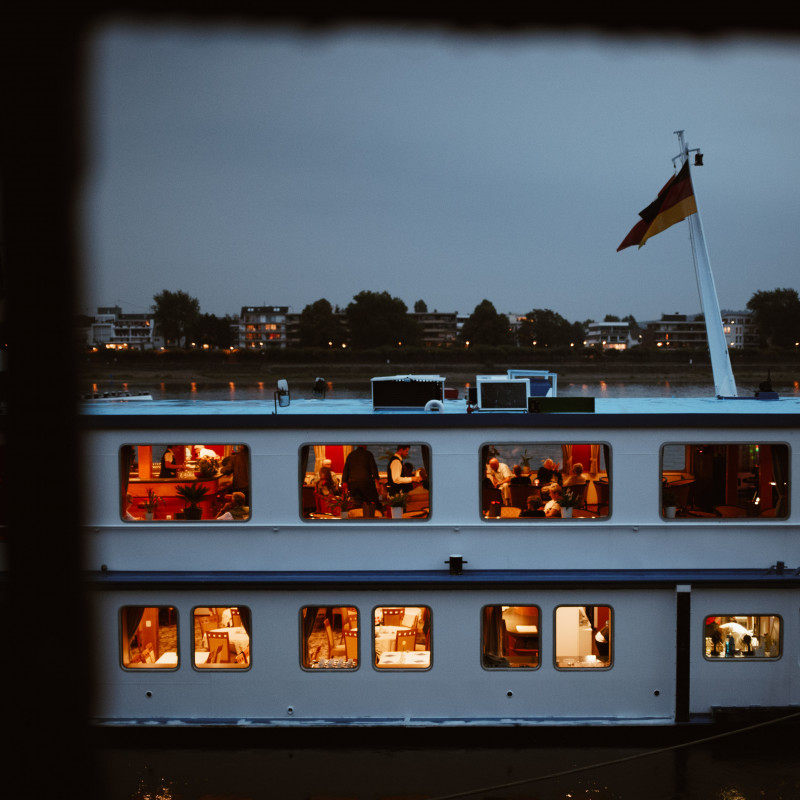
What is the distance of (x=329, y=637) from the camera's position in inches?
281

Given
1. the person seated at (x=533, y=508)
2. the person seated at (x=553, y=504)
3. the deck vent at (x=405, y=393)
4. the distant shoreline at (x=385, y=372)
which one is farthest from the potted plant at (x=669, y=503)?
the distant shoreline at (x=385, y=372)

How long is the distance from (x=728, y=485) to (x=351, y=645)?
4.25 meters

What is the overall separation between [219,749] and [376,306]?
70.5 meters

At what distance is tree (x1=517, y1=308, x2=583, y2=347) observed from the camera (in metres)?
92.8

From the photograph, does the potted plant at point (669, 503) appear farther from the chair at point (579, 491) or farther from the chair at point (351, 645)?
the chair at point (351, 645)

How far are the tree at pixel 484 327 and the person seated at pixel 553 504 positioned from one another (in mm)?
67062

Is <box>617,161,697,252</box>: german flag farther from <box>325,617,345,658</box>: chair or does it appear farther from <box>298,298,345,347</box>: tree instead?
<box>298,298,345,347</box>: tree

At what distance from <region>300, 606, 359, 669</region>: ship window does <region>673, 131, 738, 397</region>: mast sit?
5.48 metres

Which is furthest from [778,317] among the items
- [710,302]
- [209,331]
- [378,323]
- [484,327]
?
[710,302]

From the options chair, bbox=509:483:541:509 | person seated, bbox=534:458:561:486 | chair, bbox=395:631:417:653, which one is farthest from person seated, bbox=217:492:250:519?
person seated, bbox=534:458:561:486

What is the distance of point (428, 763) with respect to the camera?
24.0 feet

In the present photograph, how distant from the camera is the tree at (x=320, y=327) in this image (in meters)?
76.0

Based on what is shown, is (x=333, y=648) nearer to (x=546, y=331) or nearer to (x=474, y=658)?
(x=474, y=658)

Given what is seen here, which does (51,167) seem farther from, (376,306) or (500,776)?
(376,306)
